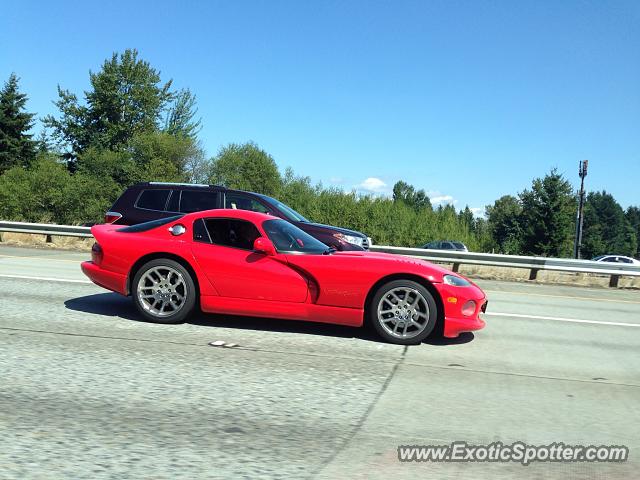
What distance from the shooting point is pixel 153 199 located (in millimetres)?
11164

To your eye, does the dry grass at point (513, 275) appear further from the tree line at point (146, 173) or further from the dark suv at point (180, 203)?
the tree line at point (146, 173)

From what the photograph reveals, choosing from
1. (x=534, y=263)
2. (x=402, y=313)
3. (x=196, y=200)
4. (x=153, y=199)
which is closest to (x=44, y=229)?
(x=153, y=199)

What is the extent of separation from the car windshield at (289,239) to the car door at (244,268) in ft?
0.48

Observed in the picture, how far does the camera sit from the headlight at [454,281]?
607 cm

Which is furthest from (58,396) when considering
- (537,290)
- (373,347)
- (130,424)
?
(537,290)

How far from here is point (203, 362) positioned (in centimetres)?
502

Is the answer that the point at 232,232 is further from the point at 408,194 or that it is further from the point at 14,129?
the point at 408,194

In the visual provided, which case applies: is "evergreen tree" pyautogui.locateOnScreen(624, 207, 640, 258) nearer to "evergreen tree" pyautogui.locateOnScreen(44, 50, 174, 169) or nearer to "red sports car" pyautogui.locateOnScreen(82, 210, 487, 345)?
"evergreen tree" pyautogui.locateOnScreen(44, 50, 174, 169)

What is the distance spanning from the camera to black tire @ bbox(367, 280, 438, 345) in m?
6.01

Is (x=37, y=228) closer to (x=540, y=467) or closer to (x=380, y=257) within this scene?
(x=380, y=257)

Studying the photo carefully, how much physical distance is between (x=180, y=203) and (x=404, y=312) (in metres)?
6.39

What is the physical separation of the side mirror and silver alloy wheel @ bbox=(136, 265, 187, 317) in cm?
94

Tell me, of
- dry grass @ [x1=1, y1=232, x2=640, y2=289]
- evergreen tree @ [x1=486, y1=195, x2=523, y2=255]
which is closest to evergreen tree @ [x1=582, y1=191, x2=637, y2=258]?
evergreen tree @ [x1=486, y1=195, x2=523, y2=255]

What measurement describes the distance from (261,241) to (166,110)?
67119 millimetres
